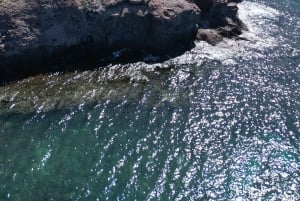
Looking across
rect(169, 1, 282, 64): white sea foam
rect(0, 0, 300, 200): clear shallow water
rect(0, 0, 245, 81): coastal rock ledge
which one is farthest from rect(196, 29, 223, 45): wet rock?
rect(0, 0, 300, 200): clear shallow water

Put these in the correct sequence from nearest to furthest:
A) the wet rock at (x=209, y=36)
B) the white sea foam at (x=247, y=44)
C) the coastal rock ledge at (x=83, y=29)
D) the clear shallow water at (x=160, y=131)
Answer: the clear shallow water at (x=160, y=131) < the coastal rock ledge at (x=83, y=29) < the white sea foam at (x=247, y=44) < the wet rock at (x=209, y=36)

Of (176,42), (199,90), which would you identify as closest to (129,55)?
(176,42)

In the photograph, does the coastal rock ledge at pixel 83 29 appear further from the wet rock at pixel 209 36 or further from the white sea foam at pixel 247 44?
the white sea foam at pixel 247 44

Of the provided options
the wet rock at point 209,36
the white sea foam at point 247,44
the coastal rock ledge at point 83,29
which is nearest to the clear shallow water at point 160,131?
the white sea foam at point 247,44

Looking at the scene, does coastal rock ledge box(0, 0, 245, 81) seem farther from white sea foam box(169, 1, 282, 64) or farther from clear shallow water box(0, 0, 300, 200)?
clear shallow water box(0, 0, 300, 200)

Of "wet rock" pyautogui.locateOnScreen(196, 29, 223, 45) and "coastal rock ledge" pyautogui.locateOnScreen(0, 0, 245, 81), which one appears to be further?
"wet rock" pyautogui.locateOnScreen(196, 29, 223, 45)

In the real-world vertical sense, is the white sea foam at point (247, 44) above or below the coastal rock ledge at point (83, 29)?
below

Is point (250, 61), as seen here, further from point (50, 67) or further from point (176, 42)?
point (50, 67)

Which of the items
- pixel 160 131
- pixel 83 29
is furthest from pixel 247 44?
pixel 160 131
